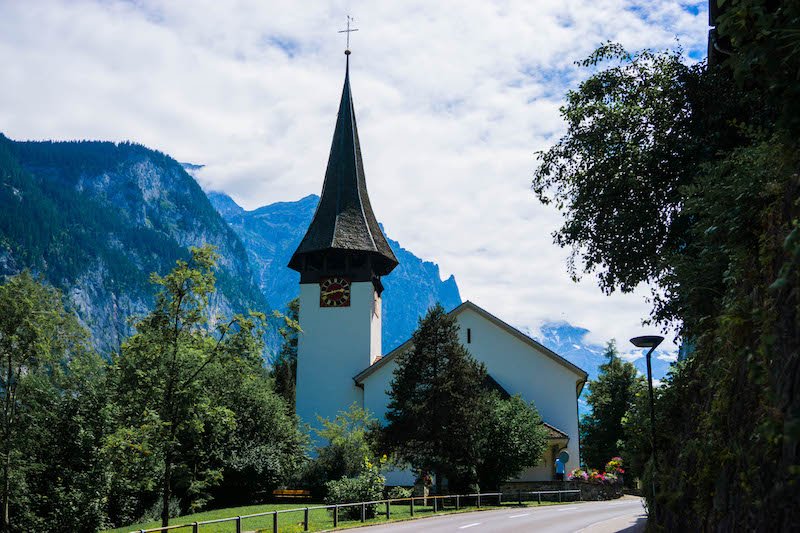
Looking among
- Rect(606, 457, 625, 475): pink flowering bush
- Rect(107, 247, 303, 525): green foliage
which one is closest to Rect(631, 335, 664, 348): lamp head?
Rect(107, 247, 303, 525): green foliage

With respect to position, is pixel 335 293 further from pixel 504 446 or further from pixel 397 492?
pixel 397 492

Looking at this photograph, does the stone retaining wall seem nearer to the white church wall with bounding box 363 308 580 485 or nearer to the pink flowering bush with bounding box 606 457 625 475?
the pink flowering bush with bounding box 606 457 625 475

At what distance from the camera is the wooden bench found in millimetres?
34812

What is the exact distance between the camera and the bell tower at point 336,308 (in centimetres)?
4631

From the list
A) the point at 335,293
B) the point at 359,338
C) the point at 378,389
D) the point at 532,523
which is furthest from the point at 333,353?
the point at 532,523

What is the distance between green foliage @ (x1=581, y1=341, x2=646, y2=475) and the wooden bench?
103 feet

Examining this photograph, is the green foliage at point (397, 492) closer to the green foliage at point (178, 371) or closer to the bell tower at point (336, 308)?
the green foliage at point (178, 371)

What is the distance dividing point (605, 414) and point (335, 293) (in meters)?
27.4

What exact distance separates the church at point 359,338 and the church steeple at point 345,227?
64 mm

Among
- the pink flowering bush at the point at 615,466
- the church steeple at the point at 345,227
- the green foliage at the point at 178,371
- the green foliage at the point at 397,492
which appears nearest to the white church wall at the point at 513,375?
the pink flowering bush at the point at 615,466

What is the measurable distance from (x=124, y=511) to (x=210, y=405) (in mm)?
16141

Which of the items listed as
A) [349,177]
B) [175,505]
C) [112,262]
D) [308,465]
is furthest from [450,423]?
[112,262]

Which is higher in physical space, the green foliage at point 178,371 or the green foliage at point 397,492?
the green foliage at point 178,371

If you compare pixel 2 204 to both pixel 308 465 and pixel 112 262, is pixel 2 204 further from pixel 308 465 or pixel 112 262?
pixel 308 465
